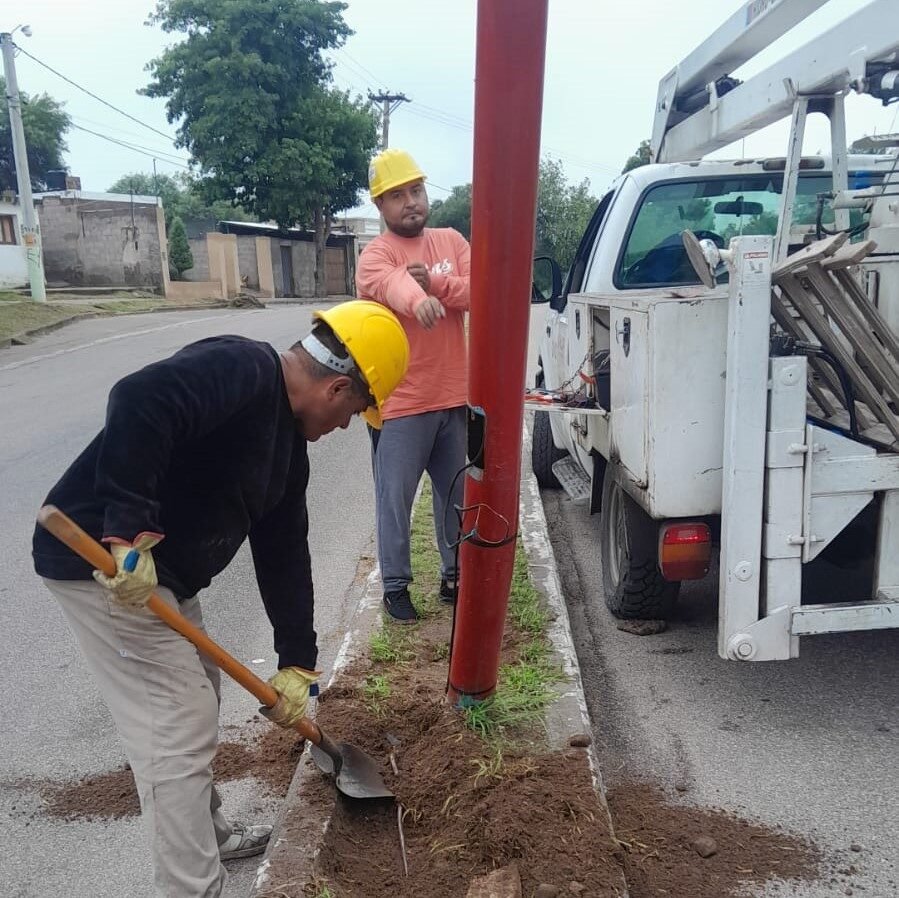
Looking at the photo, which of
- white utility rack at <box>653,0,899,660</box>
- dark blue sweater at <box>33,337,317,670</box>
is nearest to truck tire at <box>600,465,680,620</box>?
white utility rack at <box>653,0,899,660</box>

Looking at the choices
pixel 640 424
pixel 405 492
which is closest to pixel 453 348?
pixel 405 492

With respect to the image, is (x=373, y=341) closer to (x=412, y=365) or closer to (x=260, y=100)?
(x=412, y=365)

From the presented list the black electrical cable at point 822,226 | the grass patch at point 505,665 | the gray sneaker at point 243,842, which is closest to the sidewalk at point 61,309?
the grass patch at point 505,665

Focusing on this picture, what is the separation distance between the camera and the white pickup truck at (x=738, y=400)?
10.4 feet

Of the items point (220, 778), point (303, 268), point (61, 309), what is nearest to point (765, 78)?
point (220, 778)

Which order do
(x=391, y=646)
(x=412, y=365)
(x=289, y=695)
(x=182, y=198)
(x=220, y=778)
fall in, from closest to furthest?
1. (x=289, y=695)
2. (x=220, y=778)
3. (x=391, y=646)
4. (x=412, y=365)
5. (x=182, y=198)

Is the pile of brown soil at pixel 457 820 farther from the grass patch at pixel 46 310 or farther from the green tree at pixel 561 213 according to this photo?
the green tree at pixel 561 213

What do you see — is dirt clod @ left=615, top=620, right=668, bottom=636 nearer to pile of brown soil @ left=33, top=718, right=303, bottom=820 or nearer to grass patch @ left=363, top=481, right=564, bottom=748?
grass patch @ left=363, top=481, right=564, bottom=748

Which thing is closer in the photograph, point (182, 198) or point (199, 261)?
point (199, 261)

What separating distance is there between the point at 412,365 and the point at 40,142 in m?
47.2

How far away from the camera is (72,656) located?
4.41 m

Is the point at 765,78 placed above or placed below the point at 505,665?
above

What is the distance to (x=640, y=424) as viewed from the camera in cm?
353

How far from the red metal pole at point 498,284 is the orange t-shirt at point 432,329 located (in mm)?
1192
